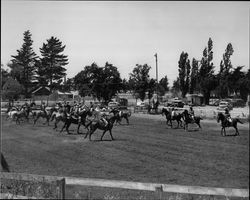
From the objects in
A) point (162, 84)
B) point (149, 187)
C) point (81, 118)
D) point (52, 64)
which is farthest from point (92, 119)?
point (162, 84)

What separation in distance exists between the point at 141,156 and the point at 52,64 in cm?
798

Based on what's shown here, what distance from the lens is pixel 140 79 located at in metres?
A: 43.8

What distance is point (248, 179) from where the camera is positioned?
480 inches

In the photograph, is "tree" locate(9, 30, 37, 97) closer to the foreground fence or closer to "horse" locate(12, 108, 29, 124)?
"horse" locate(12, 108, 29, 124)

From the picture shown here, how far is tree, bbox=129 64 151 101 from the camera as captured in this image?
43.1 m

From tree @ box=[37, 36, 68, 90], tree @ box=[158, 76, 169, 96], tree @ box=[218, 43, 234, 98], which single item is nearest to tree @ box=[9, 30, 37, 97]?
tree @ box=[37, 36, 68, 90]

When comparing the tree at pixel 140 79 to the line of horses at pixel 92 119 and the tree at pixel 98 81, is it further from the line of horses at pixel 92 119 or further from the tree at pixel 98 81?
the line of horses at pixel 92 119

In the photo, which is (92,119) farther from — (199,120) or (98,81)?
(199,120)

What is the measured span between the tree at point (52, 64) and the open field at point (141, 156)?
3354mm

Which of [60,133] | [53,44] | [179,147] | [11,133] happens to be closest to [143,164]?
[179,147]

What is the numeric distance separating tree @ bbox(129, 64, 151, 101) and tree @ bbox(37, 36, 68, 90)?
2055cm

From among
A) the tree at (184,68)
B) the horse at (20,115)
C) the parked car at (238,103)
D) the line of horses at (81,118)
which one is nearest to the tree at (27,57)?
the line of horses at (81,118)

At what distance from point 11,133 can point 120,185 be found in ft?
68.7

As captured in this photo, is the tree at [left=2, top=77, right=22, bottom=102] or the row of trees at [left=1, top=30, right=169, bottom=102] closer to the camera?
the row of trees at [left=1, top=30, right=169, bottom=102]
